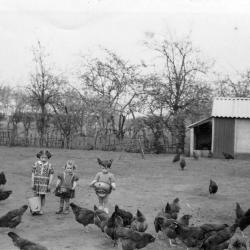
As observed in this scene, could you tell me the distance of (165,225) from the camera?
762 centimetres

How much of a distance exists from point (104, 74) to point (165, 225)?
Answer: 2804 cm

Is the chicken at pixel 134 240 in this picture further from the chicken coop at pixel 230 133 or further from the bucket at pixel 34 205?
the chicken coop at pixel 230 133

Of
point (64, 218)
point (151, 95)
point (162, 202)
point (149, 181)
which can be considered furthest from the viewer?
point (151, 95)

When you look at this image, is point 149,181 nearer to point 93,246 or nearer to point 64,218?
point 64,218

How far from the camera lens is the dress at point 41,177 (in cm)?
962

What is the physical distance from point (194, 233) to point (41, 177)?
164 inches

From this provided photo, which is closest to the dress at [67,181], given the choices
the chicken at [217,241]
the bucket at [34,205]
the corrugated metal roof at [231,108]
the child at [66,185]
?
the child at [66,185]

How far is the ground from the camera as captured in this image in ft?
26.1

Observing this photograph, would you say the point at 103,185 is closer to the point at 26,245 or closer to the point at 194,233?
the point at 194,233

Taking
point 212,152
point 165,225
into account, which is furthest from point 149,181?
point 212,152

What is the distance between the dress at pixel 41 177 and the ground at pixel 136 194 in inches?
23.5

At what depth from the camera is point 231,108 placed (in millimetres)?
25391

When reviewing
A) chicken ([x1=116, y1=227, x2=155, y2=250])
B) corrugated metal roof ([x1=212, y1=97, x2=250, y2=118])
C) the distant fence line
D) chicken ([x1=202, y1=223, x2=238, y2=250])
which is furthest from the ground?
the distant fence line

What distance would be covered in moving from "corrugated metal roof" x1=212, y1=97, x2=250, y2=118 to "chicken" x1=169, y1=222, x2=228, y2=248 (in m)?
18.1
